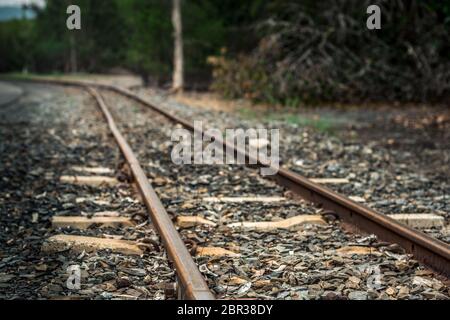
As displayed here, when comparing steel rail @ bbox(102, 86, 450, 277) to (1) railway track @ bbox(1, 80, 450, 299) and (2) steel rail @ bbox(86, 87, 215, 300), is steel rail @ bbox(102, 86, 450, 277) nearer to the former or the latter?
(1) railway track @ bbox(1, 80, 450, 299)

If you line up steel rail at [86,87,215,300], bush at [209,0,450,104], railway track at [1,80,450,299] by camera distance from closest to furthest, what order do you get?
1. steel rail at [86,87,215,300]
2. railway track at [1,80,450,299]
3. bush at [209,0,450,104]

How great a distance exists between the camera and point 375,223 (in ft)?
14.6

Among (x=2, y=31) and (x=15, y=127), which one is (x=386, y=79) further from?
(x=2, y=31)

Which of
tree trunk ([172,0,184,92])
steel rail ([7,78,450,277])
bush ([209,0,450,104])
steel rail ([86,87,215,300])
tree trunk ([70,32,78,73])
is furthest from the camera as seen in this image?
tree trunk ([70,32,78,73])

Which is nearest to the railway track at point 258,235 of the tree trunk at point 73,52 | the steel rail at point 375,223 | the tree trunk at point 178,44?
the steel rail at point 375,223

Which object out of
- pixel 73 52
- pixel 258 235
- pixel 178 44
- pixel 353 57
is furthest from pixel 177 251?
pixel 73 52

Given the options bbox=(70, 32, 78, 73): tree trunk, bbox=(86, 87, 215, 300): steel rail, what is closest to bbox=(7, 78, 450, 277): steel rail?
bbox=(86, 87, 215, 300): steel rail

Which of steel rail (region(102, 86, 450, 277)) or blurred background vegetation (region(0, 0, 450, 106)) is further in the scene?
blurred background vegetation (region(0, 0, 450, 106))

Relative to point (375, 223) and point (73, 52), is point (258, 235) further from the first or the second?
point (73, 52)

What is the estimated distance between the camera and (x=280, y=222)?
15.6 ft

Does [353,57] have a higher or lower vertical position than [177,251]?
higher

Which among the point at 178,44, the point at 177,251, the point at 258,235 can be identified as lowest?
the point at 258,235

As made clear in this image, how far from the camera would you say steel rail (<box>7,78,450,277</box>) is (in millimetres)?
3719

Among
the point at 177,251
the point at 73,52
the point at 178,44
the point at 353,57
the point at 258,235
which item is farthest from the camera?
the point at 73,52
